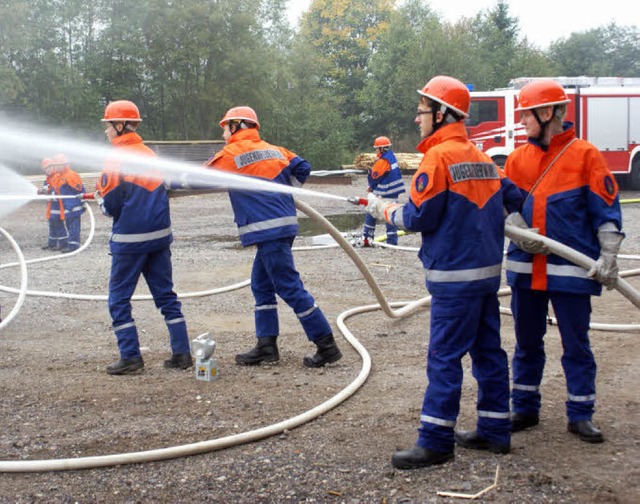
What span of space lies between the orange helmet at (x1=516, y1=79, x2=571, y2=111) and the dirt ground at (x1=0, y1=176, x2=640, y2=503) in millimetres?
1777

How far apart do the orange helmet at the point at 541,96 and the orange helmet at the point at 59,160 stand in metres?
9.73

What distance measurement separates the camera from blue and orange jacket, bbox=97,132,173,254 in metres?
5.23

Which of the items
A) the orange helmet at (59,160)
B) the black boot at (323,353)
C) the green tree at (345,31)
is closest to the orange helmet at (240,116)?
the black boot at (323,353)

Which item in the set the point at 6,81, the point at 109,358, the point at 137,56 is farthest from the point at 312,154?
the point at 109,358

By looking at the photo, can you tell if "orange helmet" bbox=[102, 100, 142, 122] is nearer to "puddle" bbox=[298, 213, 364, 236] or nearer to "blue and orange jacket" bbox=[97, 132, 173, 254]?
"blue and orange jacket" bbox=[97, 132, 173, 254]

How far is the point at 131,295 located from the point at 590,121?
17.7 metres

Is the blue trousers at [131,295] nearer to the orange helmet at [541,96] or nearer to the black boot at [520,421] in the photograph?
the black boot at [520,421]

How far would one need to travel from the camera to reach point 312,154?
3381 cm

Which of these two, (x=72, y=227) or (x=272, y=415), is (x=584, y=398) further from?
(x=72, y=227)

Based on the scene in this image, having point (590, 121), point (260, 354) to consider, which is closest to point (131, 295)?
point (260, 354)

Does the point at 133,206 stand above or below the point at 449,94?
below

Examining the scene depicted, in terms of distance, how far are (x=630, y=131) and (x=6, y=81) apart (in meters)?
18.5

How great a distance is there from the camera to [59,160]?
1227 cm

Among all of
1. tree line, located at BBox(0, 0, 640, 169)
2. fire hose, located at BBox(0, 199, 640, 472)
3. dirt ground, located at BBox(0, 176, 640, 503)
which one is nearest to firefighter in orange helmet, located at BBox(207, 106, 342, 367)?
dirt ground, located at BBox(0, 176, 640, 503)
